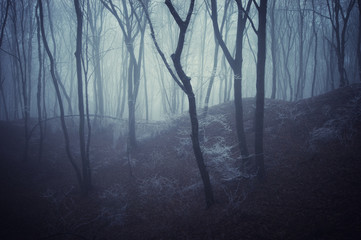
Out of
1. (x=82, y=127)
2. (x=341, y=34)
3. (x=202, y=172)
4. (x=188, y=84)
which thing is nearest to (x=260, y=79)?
(x=188, y=84)

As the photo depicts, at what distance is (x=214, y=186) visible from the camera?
6.04 m

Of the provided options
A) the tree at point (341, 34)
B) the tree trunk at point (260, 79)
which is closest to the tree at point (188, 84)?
the tree trunk at point (260, 79)

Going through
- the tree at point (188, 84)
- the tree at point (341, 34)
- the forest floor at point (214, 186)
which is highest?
the tree at point (341, 34)

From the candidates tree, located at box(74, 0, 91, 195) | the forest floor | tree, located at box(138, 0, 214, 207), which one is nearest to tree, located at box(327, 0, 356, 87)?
the forest floor

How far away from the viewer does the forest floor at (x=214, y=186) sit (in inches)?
163

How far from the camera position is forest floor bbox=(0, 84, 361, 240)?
415 centimetres

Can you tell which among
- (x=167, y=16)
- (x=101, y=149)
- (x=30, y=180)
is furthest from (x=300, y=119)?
(x=167, y=16)

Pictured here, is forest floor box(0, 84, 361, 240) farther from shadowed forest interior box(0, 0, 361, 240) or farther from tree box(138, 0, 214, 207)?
tree box(138, 0, 214, 207)

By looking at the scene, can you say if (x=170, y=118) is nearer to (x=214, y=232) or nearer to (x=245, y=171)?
(x=245, y=171)

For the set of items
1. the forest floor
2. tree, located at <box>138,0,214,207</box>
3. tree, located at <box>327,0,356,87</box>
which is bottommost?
the forest floor

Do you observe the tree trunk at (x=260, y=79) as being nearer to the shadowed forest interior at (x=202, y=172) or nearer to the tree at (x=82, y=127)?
the shadowed forest interior at (x=202, y=172)

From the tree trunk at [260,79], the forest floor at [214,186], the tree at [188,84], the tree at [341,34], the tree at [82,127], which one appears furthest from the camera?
the tree at [341,34]

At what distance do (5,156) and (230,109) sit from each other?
12.2m

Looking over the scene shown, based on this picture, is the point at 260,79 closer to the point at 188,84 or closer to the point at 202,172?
the point at 188,84
